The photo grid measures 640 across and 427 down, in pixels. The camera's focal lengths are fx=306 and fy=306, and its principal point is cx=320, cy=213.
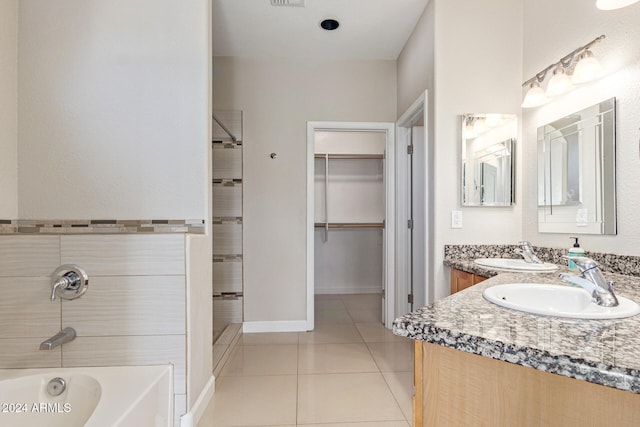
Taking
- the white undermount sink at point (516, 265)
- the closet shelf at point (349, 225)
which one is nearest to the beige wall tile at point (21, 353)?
the white undermount sink at point (516, 265)

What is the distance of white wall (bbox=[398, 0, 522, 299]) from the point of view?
2.08 metres

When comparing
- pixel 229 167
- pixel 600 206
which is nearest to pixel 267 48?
pixel 229 167

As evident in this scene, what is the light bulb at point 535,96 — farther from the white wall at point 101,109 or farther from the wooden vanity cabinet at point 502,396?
the white wall at point 101,109

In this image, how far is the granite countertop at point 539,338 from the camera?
56cm

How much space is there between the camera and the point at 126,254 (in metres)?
1.53

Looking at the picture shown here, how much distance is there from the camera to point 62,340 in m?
1.44

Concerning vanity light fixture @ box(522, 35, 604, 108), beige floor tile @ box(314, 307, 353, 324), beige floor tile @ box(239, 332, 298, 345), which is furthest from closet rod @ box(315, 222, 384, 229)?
vanity light fixture @ box(522, 35, 604, 108)

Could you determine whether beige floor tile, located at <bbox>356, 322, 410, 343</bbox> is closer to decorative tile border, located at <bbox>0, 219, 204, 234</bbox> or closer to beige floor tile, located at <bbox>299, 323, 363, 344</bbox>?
beige floor tile, located at <bbox>299, 323, 363, 344</bbox>

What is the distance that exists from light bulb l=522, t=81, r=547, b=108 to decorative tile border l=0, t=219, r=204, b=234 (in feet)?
7.18

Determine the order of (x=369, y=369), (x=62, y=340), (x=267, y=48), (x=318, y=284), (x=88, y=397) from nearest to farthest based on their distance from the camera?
1. (x=88, y=397)
2. (x=62, y=340)
3. (x=369, y=369)
4. (x=267, y=48)
5. (x=318, y=284)

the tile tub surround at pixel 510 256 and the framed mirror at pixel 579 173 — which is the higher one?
the framed mirror at pixel 579 173

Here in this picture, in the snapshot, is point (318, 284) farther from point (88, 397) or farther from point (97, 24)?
point (97, 24)

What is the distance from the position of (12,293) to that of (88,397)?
66 centimetres

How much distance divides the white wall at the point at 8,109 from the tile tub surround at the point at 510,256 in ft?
8.39
